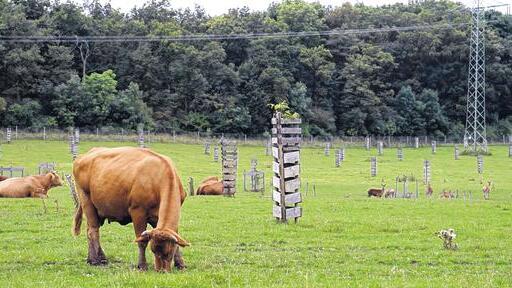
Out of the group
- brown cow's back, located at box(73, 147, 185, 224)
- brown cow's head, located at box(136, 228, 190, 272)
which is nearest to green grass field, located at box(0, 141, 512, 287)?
brown cow's head, located at box(136, 228, 190, 272)

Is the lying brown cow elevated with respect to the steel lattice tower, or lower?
lower

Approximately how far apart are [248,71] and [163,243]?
9351cm

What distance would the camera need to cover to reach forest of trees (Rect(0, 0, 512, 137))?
8862 cm

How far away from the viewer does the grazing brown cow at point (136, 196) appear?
1225 cm

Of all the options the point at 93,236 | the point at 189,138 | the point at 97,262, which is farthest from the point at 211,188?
the point at 189,138

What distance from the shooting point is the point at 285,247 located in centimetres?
1669

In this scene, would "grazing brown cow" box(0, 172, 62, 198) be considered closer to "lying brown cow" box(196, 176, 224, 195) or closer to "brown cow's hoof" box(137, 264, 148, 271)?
"lying brown cow" box(196, 176, 224, 195)

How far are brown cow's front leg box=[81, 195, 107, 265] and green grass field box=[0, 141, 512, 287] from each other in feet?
0.98

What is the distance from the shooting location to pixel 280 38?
106938 mm

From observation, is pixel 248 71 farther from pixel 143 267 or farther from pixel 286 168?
pixel 143 267

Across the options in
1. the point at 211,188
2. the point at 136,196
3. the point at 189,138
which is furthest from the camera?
the point at 189,138

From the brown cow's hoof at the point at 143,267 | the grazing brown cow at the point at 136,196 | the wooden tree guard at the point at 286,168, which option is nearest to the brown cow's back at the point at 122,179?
the grazing brown cow at the point at 136,196

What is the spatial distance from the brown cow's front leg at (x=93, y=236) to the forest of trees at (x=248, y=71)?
69543mm

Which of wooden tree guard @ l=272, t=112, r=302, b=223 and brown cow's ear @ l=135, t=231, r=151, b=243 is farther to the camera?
wooden tree guard @ l=272, t=112, r=302, b=223
